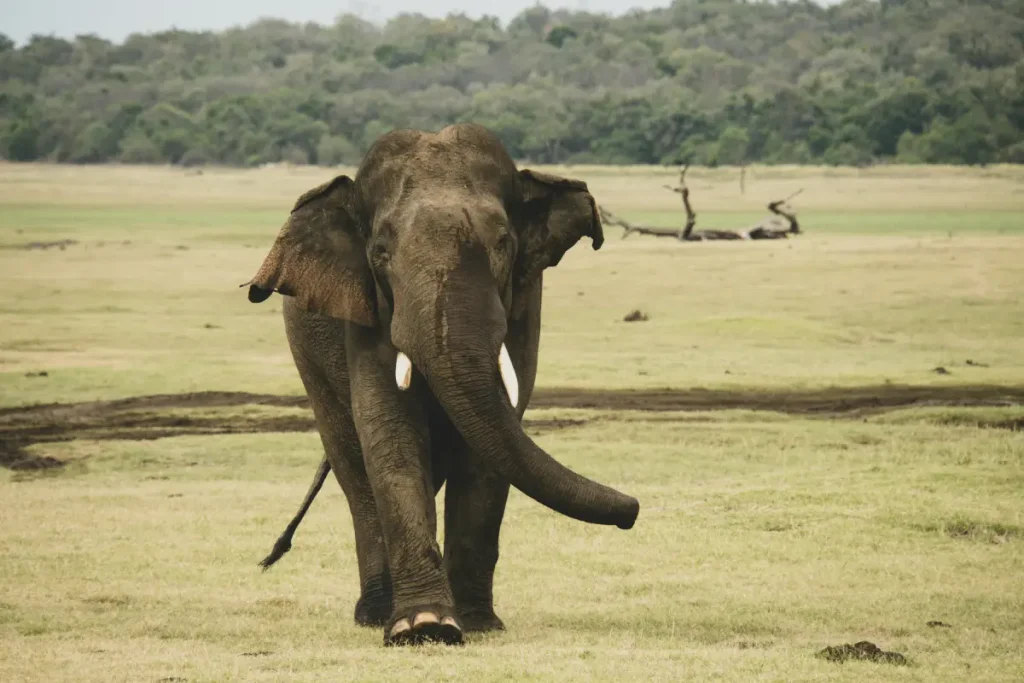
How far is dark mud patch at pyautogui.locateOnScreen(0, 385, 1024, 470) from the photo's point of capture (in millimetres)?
18391

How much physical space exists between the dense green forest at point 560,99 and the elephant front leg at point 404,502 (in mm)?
69646

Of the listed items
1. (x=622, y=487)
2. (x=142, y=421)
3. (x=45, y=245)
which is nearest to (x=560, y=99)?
(x=45, y=245)

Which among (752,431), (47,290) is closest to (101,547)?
(752,431)

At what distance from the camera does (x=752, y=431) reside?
17750 millimetres

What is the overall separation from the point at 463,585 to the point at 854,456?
759 centimetres

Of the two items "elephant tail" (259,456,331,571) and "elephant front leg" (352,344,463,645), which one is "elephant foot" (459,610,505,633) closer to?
"elephant front leg" (352,344,463,645)

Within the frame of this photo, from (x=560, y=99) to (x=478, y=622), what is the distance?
343ft

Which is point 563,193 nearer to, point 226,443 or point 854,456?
point 854,456

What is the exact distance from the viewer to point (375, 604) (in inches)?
379

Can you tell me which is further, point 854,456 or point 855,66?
point 855,66

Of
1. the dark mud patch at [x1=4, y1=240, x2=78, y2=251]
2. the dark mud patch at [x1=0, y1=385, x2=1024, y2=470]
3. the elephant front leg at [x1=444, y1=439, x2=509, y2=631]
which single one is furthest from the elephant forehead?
the dark mud patch at [x1=4, y1=240, x2=78, y2=251]

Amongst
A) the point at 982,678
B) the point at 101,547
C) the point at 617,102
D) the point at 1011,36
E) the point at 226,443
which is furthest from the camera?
the point at 1011,36

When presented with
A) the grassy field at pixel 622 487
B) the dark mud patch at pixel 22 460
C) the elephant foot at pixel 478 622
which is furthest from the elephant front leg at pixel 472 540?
the dark mud patch at pixel 22 460

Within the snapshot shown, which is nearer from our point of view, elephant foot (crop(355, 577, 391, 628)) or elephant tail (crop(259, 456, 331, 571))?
elephant foot (crop(355, 577, 391, 628))
